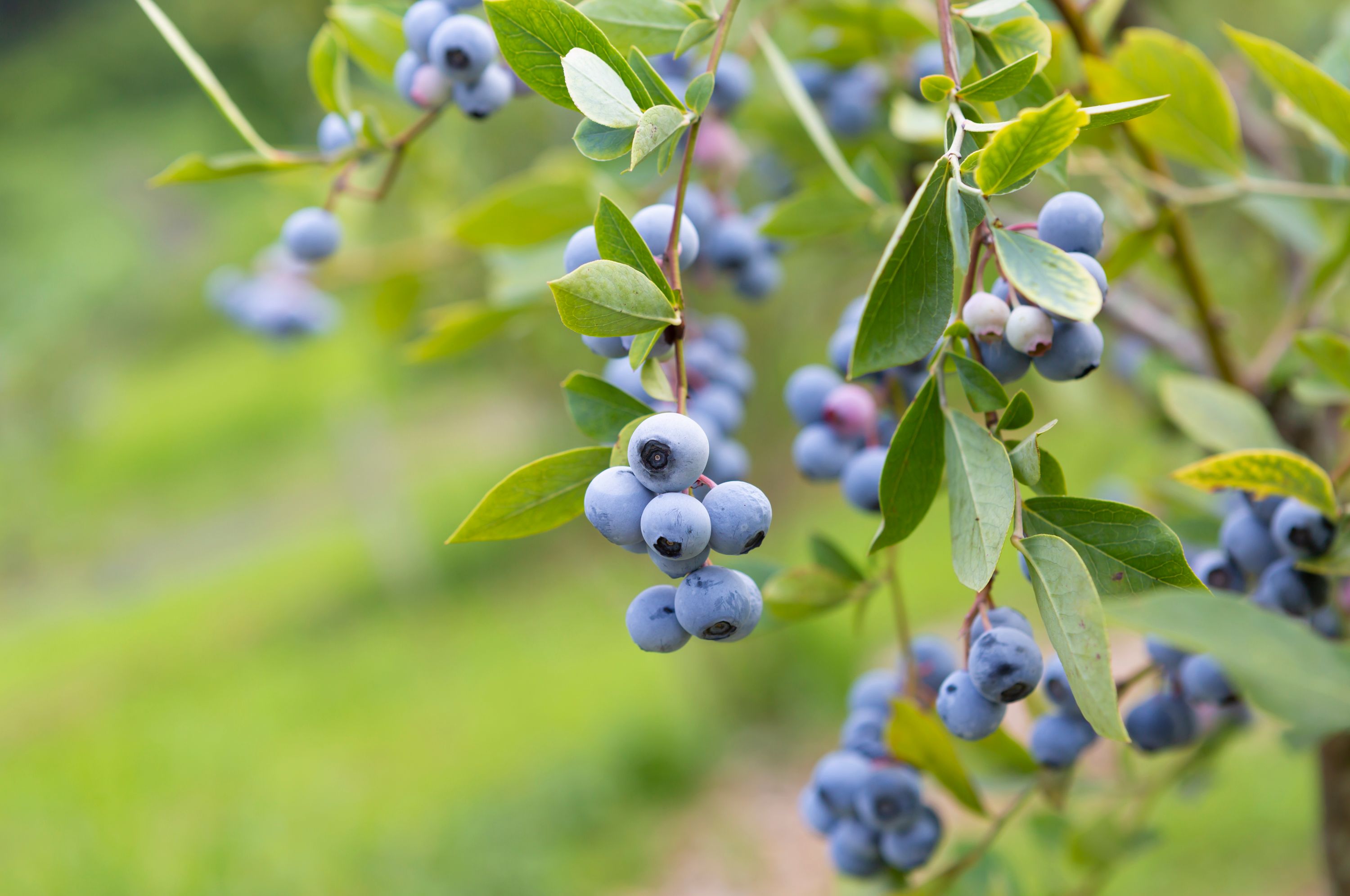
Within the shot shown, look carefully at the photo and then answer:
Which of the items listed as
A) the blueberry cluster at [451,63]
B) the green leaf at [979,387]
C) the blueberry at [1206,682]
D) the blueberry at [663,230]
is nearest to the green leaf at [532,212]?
the blueberry cluster at [451,63]

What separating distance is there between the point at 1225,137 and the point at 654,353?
430 millimetres

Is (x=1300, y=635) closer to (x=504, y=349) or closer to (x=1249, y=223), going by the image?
(x=1249, y=223)

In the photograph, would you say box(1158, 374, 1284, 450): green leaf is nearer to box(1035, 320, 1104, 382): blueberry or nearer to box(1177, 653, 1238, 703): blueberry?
box(1177, 653, 1238, 703): blueberry

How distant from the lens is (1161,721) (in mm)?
603

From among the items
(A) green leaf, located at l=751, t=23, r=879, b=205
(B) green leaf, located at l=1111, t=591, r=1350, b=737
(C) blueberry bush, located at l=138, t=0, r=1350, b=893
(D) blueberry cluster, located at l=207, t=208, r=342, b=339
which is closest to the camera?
(B) green leaf, located at l=1111, t=591, r=1350, b=737

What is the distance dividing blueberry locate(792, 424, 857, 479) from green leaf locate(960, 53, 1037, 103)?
23 centimetres

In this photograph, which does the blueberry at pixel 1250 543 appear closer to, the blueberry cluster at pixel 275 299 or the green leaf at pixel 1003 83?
the green leaf at pixel 1003 83

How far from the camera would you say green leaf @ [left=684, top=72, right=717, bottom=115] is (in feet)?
1.18

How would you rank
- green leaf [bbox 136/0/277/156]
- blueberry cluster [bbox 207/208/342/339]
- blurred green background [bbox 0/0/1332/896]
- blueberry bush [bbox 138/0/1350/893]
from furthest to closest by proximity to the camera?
blurred green background [bbox 0/0/1332/896] < blueberry cluster [bbox 207/208/342/339] < green leaf [bbox 136/0/277/156] < blueberry bush [bbox 138/0/1350/893]

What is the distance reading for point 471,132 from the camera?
8.47ft

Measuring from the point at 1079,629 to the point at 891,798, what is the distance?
273mm

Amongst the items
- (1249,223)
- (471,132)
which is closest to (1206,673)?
(1249,223)

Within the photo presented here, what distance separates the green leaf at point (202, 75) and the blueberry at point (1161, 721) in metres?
0.57

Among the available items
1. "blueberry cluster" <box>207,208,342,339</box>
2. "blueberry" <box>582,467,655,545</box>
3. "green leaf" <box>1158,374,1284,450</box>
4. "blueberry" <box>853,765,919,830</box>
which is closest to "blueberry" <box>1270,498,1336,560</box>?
"green leaf" <box>1158,374,1284,450</box>
